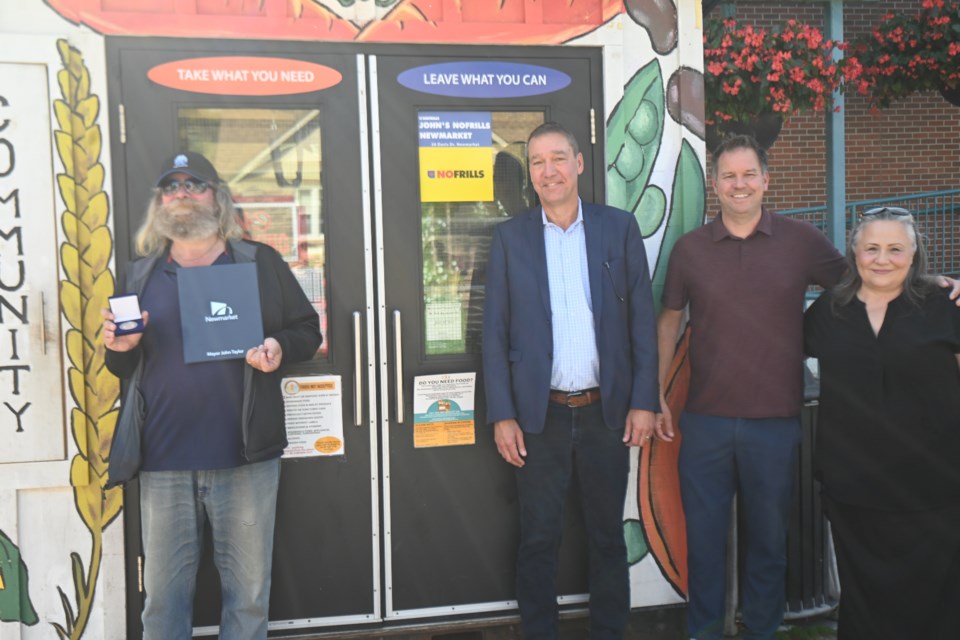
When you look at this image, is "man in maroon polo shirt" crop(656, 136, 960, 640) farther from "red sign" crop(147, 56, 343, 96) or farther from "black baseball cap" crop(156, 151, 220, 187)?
"black baseball cap" crop(156, 151, 220, 187)

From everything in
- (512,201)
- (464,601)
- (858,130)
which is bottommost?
(464,601)

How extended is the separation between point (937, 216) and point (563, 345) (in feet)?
33.4

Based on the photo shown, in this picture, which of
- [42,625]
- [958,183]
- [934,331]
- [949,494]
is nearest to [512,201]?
[934,331]

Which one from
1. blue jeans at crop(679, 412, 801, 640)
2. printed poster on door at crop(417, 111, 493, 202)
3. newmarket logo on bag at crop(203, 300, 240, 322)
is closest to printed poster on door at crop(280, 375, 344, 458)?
newmarket logo on bag at crop(203, 300, 240, 322)

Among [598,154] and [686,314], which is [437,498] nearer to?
[686,314]

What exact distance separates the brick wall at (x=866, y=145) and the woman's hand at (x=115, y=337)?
9.54m

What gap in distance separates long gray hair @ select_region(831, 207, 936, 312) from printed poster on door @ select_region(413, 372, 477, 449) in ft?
5.19

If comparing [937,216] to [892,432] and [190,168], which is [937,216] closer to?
[892,432]

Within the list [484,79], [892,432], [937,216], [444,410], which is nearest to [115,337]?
[444,410]

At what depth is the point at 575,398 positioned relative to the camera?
3.13m

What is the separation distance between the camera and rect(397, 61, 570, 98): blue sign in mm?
3352

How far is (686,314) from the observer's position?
11.7 feet

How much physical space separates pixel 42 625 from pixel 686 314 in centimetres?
309

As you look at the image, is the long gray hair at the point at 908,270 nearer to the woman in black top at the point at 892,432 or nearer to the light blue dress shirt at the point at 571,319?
the woman in black top at the point at 892,432
